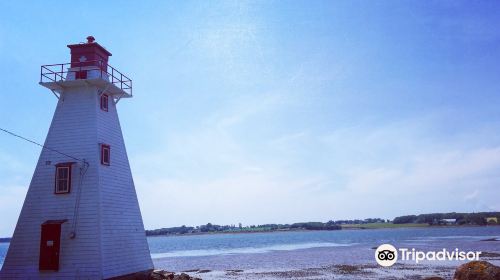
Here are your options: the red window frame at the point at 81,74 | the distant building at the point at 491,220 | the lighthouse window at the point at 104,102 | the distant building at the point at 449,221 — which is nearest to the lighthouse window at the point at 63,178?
the lighthouse window at the point at 104,102

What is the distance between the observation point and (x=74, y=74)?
991 inches

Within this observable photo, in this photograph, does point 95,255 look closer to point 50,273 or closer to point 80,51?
point 50,273

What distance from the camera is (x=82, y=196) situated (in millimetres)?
22750

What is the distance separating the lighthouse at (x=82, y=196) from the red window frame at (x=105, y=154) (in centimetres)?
6

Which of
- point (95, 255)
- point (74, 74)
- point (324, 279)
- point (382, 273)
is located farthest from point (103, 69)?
point (382, 273)

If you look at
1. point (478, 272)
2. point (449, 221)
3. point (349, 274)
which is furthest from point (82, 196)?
point (449, 221)

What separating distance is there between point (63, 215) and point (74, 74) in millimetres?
8136

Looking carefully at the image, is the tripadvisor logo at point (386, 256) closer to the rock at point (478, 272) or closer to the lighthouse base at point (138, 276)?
the rock at point (478, 272)

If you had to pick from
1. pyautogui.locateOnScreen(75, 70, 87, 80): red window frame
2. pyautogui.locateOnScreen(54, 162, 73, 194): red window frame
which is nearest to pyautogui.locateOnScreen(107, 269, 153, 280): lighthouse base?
pyautogui.locateOnScreen(54, 162, 73, 194): red window frame

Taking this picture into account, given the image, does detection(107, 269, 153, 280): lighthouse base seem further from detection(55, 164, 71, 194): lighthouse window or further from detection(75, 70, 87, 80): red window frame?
detection(75, 70, 87, 80): red window frame

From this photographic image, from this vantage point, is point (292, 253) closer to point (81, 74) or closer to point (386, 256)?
point (386, 256)

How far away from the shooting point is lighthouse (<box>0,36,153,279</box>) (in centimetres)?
2183

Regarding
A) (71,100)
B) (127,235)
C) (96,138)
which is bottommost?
(127,235)

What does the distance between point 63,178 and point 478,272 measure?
2029 centimetres
